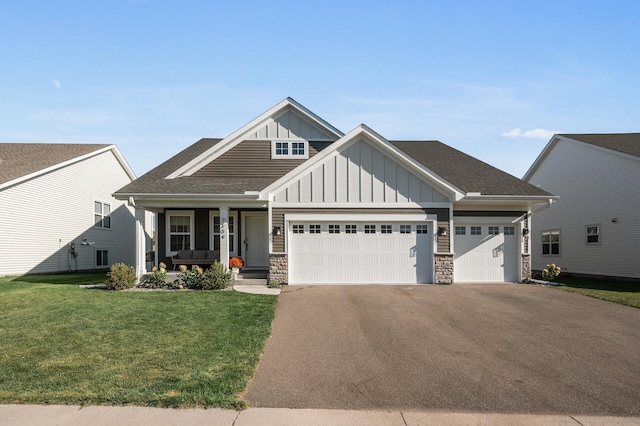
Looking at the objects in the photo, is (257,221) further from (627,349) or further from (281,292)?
(627,349)

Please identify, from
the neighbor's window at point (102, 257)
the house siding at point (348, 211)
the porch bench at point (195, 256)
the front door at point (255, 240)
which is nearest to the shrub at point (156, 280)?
the porch bench at point (195, 256)

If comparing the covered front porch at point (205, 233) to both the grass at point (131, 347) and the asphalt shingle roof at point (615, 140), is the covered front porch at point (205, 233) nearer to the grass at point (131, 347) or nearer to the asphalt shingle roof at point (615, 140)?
the grass at point (131, 347)

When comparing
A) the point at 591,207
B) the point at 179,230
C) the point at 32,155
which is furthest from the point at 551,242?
the point at 32,155

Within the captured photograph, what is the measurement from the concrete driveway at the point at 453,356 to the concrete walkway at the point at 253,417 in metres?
0.20

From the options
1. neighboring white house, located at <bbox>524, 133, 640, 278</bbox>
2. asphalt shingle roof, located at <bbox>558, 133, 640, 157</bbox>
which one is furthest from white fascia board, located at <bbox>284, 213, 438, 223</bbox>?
asphalt shingle roof, located at <bbox>558, 133, 640, 157</bbox>

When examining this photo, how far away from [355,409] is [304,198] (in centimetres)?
1086

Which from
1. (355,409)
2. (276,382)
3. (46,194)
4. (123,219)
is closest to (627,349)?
(355,409)

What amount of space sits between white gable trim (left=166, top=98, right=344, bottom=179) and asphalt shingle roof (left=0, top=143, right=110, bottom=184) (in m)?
7.40

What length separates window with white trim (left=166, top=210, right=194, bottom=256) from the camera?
709 inches

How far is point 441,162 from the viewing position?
19.7 m

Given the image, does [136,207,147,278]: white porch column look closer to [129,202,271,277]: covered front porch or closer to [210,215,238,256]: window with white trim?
[129,202,271,277]: covered front porch

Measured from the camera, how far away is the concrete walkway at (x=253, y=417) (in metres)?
4.87

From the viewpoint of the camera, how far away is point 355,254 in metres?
Result: 15.9

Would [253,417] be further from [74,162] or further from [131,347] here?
[74,162]
